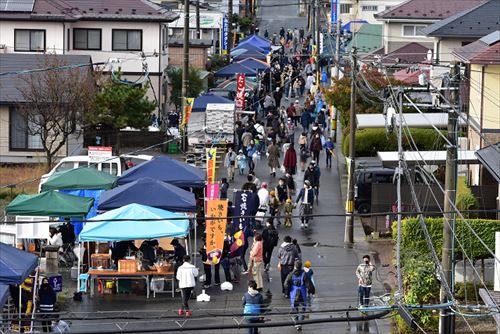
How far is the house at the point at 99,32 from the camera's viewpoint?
167 feet

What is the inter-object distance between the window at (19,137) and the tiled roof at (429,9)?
78.5 feet

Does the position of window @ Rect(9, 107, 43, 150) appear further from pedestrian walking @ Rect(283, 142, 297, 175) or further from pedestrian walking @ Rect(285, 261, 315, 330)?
pedestrian walking @ Rect(285, 261, 315, 330)

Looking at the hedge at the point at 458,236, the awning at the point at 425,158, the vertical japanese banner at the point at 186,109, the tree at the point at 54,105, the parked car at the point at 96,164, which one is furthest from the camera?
the vertical japanese banner at the point at 186,109

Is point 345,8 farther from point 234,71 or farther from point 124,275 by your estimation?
point 124,275

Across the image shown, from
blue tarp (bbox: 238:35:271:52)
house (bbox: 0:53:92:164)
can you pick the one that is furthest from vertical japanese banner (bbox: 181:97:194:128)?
blue tarp (bbox: 238:35:271:52)

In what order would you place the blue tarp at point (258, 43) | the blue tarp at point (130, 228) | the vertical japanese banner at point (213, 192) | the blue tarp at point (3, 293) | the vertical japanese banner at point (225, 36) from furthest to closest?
the blue tarp at point (258, 43) → the vertical japanese banner at point (225, 36) → the vertical japanese banner at point (213, 192) → the blue tarp at point (130, 228) → the blue tarp at point (3, 293)

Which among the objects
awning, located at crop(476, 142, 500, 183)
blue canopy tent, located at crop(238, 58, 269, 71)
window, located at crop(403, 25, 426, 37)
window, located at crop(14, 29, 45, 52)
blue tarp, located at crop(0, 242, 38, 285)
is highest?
window, located at crop(403, 25, 426, 37)

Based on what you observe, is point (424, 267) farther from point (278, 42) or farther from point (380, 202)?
point (278, 42)

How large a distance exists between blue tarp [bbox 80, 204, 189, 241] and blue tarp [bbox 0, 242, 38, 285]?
267cm

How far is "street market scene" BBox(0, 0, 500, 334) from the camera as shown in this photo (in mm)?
23547

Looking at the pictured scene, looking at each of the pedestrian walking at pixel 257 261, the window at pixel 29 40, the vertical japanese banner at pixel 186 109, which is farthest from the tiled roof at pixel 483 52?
the window at pixel 29 40

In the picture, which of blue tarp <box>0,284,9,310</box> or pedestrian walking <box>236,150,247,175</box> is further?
pedestrian walking <box>236,150,247,175</box>

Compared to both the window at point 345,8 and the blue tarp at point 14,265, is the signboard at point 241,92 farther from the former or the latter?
the window at point 345,8

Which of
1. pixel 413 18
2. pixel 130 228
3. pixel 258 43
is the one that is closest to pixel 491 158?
pixel 130 228
